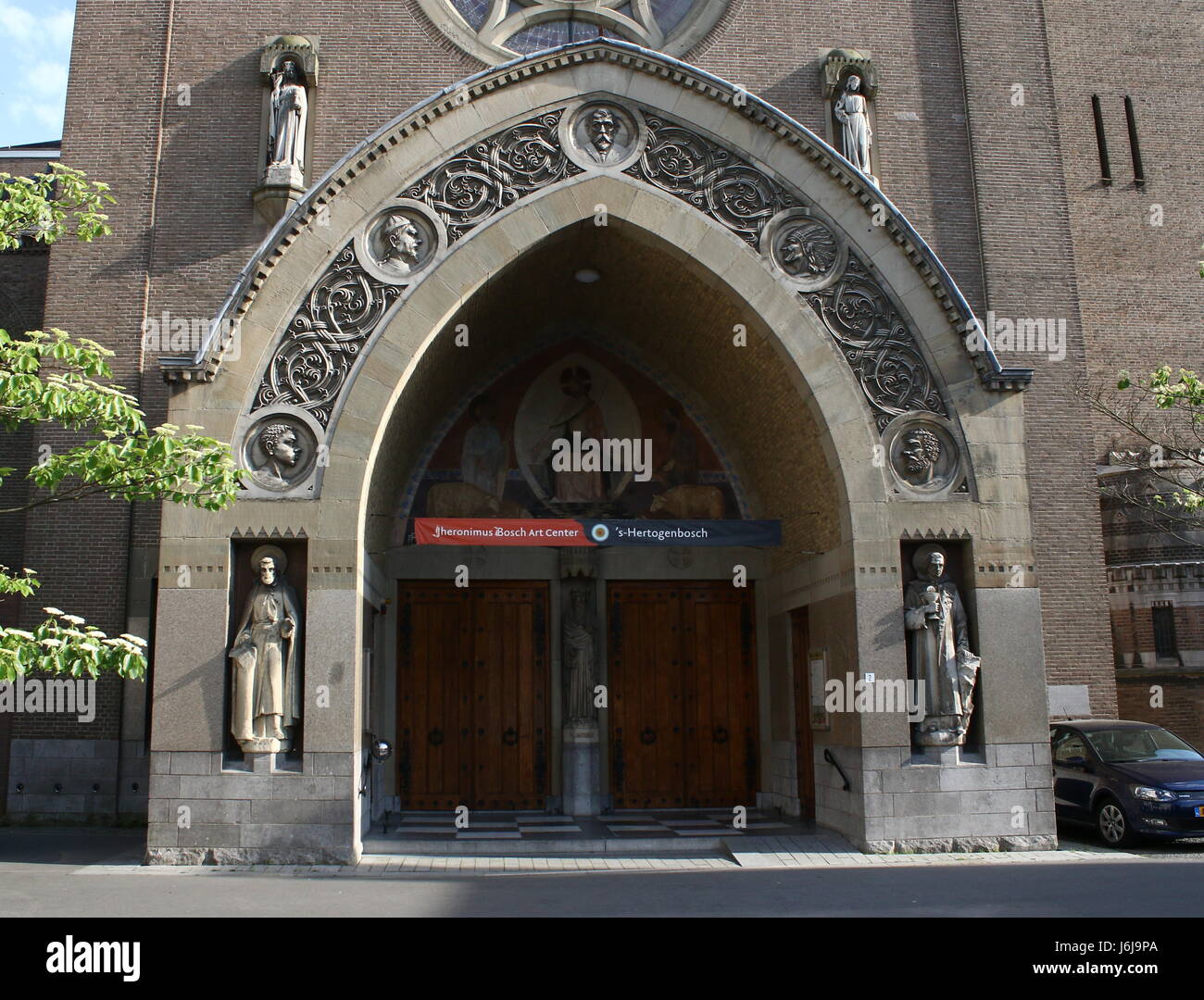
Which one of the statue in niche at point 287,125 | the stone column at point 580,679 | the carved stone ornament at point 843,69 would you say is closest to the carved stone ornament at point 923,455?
the stone column at point 580,679

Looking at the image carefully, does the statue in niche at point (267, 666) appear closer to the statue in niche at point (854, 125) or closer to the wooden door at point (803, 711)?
the wooden door at point (803, 711)

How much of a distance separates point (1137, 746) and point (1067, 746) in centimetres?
90

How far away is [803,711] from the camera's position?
1589 centimetres

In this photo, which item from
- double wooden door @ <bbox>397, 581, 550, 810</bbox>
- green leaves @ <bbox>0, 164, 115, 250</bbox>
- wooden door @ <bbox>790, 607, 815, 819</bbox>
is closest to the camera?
green leaves @ <bbox>0, 164, 115, 250</bbox>

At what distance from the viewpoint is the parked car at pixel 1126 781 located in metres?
13.6

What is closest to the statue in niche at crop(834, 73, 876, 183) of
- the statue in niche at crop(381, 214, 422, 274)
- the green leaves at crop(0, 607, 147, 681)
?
the statue in niche at crop(381, 214, 422, 274)

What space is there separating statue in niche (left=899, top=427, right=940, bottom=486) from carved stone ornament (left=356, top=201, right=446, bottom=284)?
21.0 ft

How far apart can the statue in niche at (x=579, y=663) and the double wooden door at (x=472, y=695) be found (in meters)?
0.52

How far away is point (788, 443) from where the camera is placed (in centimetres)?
1550

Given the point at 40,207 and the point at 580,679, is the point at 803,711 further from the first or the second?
the point at 40,207

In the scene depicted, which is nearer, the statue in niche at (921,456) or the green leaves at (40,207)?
the green leaves at (40,207)

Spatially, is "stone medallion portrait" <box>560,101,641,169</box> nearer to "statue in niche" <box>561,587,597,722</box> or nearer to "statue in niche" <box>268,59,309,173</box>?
"statue in niche" <box>268,59,309,173</box>

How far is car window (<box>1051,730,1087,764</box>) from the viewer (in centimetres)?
1522

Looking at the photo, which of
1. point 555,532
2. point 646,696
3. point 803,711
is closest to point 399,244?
point 555,532
